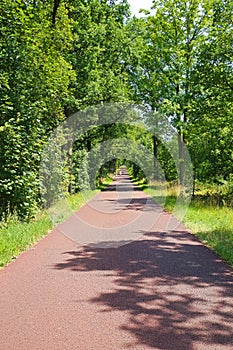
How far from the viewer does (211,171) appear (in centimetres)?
1814

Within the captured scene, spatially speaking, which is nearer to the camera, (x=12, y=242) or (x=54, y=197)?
(x=12, y=242)

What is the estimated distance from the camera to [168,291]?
5562mm

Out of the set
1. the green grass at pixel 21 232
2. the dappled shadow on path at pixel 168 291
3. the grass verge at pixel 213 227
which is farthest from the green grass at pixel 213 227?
the green grass at pixel 21 232

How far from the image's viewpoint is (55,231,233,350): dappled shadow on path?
4.08m

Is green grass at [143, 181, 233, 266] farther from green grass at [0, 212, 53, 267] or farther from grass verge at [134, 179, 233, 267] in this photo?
green grass at [0, 212, 53, 267]

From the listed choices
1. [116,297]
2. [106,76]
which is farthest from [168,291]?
[106,76]

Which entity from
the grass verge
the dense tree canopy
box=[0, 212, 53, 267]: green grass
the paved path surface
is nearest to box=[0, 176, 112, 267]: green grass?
box=[0, 212, 53, 267]: green grass

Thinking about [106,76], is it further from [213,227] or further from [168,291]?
[168,291]

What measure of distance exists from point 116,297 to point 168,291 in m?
0.85

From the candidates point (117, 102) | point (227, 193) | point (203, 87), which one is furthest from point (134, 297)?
point (117, 102)

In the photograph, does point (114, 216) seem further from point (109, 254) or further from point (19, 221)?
point (109, 254)

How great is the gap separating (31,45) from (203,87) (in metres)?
9.95

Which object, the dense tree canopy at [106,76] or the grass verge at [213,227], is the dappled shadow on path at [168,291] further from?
the dense tree canopy at [106,76]

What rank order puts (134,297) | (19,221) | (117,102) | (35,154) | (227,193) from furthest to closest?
(117,102) → (227,193) → (35,154) → (19,221) → (134,297)
